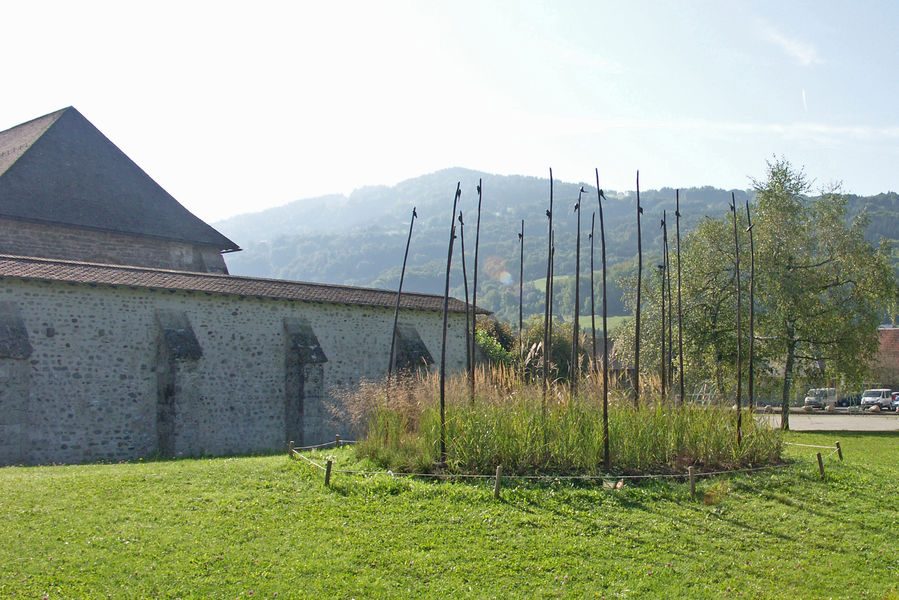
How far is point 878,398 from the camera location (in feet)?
137

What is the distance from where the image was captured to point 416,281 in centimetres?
Answer: 11456

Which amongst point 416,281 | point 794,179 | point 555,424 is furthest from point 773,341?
point 416,281

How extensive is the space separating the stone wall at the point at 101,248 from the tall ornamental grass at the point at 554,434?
38.9ft

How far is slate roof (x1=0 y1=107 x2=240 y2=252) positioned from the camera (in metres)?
19.6

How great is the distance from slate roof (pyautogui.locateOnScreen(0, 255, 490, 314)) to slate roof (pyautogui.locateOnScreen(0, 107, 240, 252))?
4.01 meters

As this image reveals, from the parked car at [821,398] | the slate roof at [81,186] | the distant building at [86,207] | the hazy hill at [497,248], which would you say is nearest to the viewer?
the distant building at [86,207]

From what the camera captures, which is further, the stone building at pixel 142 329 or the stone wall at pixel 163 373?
the stone building at pixel 142 329

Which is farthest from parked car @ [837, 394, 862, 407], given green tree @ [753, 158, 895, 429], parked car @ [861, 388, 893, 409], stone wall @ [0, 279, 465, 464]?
stone wall @ [0, 279, 465, 464]

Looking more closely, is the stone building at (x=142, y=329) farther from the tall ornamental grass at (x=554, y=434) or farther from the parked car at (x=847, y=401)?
the parked car at (x=847, y=401)

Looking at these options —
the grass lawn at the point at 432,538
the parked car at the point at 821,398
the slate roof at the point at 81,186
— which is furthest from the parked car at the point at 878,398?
the grass lawn at the point at 432,538

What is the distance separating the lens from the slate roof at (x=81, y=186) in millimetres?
19641

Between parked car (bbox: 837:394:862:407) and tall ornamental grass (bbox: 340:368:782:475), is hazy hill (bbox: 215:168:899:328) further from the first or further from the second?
tall ornamental grass (bbox: 340:368:782:475)

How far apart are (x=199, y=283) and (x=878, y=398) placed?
37653 mm

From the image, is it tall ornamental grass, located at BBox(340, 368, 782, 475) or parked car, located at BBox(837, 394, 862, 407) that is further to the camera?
parked car, located at BBox(837, 394, 862, 407)
